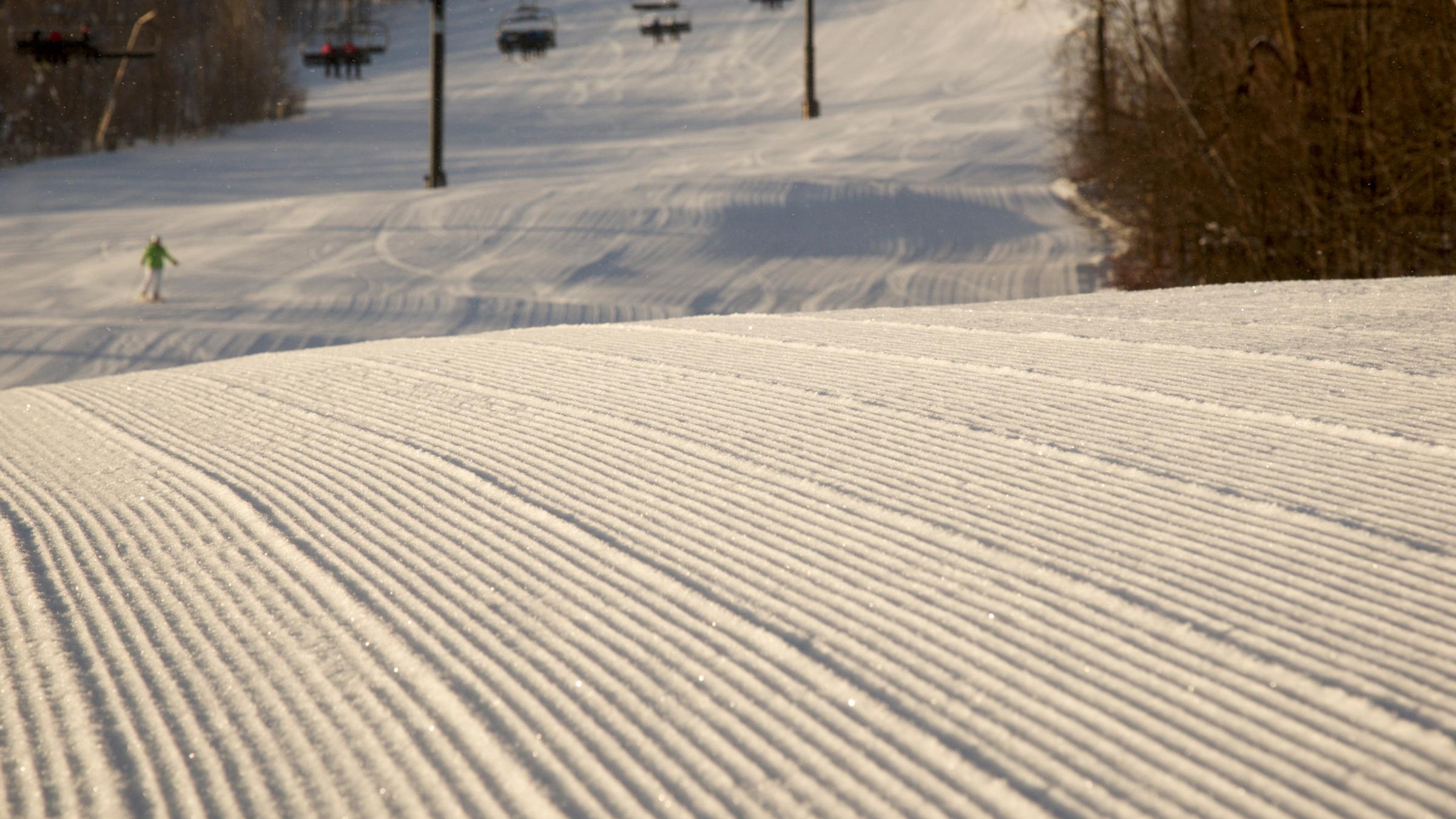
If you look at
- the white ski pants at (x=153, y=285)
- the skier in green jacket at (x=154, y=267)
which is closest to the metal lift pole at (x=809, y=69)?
the skier in green jacket at (x=154, y=267)

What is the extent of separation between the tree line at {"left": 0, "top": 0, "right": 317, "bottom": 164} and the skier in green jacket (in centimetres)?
1885

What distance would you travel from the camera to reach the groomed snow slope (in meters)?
1.71

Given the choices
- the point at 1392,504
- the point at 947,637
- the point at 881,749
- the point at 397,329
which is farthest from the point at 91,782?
the point at 397,329

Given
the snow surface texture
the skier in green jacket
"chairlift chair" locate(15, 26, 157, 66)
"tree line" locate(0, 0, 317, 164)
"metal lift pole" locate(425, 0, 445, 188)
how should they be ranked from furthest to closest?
1. "tree line" locate(0, 0, 317, 164)
2. "metal lift pole" locate(425, 0, 445, 188)
3. "chairlift chair" locate(15, 26, 157, 66)
4. the skier in green jacket
5. the snow surface texture

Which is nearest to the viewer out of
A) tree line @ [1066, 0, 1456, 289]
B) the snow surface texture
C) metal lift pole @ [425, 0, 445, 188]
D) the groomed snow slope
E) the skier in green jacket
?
the groomed snow slope

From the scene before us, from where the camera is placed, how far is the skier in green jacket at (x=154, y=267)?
15.0m

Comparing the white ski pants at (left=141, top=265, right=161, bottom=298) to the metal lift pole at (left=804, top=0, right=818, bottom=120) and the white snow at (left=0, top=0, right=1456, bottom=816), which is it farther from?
Result: the metal lift pole at (left=804, top=0, right=818, bottom=120)

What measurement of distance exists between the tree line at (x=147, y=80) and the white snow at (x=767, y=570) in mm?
A: 31883

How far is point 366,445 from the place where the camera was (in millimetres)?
3734

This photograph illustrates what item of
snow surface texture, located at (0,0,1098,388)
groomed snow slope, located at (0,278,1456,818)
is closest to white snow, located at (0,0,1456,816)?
groomed snow slope, located at (0,278,1456,818)

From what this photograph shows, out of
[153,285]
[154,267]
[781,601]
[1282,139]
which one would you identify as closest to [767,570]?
[781,601]

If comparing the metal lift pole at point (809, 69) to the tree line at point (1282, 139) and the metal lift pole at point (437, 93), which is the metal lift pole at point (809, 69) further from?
the tree line at point (1282, 139)

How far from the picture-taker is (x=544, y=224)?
61.1 feet

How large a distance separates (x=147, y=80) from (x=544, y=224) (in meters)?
24.1
